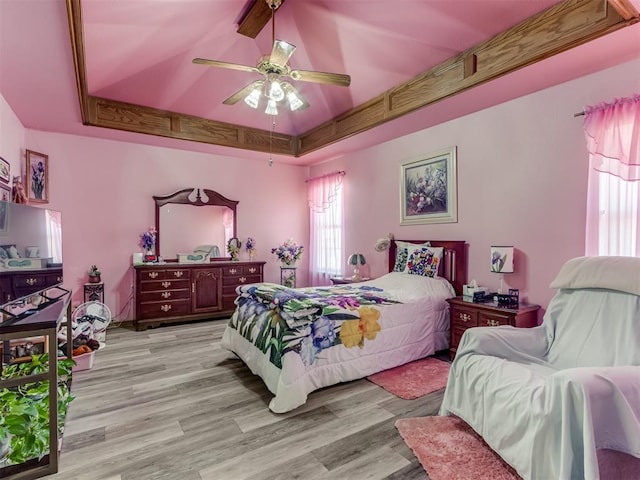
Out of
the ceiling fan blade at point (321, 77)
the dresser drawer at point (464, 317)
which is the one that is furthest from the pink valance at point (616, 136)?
the ceiling fan blade at point (321, 77)

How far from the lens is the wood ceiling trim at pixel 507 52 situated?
216 cm

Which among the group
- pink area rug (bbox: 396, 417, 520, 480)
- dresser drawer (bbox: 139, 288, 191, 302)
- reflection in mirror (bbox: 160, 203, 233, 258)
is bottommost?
pink area rug (bbox: 396, 417, 520, 480)

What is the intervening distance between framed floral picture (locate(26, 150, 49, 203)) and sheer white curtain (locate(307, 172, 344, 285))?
12.1 ft

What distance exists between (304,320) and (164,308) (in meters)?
2.80

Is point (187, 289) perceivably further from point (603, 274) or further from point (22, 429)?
point (603, 274)

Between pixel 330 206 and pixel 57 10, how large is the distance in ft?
13.2

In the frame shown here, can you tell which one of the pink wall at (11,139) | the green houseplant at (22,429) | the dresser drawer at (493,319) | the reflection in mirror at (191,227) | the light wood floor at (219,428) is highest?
the pink wall at (11,139)

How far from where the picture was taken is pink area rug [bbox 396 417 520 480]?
1.67m

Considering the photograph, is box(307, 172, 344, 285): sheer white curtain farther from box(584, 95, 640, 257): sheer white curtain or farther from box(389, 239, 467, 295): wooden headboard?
box(584, 95, 640, 257): sheer white curtain

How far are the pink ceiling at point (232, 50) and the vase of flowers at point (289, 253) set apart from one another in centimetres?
213

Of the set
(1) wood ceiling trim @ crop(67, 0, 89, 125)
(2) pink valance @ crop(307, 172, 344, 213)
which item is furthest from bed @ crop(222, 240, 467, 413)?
(1) wood ceiling trim @ crop(67, 0, 89, 125)

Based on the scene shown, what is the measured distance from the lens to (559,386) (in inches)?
56.2

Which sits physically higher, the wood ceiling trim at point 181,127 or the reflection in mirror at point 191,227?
the wood ceiling trim at point 181,127

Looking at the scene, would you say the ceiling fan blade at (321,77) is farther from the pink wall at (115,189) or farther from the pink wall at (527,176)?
the pink wall at (115,189)
